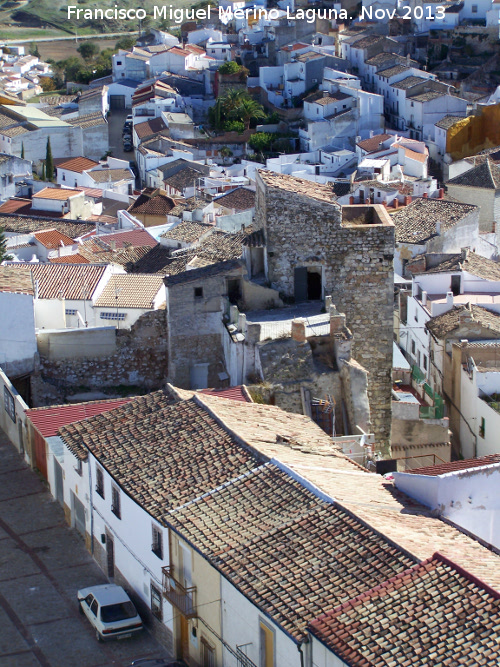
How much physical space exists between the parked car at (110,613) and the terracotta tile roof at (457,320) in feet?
51.1

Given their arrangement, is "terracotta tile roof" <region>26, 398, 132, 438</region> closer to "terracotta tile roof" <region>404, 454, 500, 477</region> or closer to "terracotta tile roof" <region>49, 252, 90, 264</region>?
"terracotta tile roof" <region>404, 454, 500, 477</region>

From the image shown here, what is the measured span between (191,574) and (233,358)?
295 inches

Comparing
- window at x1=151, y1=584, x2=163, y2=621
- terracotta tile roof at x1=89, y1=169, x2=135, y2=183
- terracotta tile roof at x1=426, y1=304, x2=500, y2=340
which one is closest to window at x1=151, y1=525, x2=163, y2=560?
window at x1=151, y1=584, x2=163, y2=621

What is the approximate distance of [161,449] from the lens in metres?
19.5

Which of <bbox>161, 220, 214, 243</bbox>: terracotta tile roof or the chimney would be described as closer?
the chimney

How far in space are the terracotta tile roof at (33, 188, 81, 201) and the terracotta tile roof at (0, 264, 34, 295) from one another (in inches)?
1028

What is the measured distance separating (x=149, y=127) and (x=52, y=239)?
33.8m

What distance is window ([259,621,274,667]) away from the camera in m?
Answer: 15.4

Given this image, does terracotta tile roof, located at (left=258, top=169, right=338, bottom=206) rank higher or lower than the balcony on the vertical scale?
higher

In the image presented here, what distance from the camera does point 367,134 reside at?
77000mm

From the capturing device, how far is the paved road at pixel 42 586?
18.1 m

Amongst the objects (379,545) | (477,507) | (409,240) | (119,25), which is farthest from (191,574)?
(119,25)

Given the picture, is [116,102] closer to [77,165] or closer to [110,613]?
[77,165]

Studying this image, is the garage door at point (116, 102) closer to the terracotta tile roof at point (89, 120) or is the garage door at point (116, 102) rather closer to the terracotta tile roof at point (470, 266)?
the terracotta tile roof at point (89, 120)
